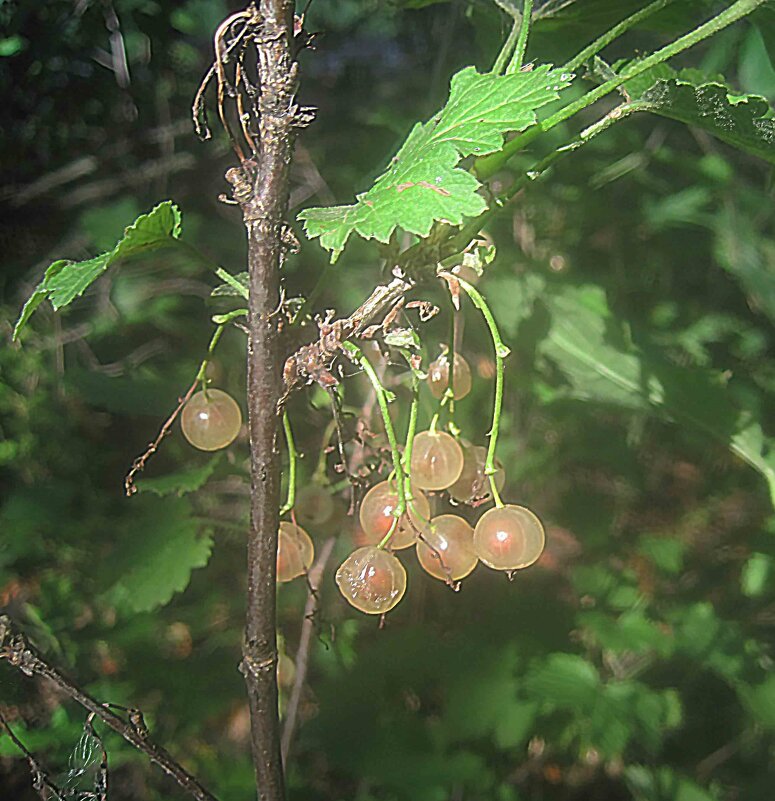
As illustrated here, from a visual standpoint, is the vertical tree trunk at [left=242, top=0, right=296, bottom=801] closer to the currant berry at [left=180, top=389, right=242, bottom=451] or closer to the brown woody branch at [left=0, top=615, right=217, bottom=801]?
→ the brown woody branch at [left=0, top=615, right=217, bottom=801]

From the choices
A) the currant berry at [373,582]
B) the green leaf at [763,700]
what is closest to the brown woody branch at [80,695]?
the currant berry at [373,582]

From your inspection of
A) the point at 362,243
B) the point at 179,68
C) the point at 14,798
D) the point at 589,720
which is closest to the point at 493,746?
the point at 589,720

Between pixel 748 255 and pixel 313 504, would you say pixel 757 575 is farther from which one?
pixel 313 504

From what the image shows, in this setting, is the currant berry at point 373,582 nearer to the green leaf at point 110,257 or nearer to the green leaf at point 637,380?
the green leaf at point 110,257

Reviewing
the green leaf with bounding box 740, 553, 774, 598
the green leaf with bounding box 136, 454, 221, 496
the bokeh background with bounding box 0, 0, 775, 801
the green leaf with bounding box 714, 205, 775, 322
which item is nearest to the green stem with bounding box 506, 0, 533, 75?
the bokeh background with bounding box 0, 0, 775, 801

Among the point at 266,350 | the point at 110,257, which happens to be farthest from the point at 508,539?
the point at 110,257

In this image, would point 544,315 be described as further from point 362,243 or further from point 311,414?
point 362,243
